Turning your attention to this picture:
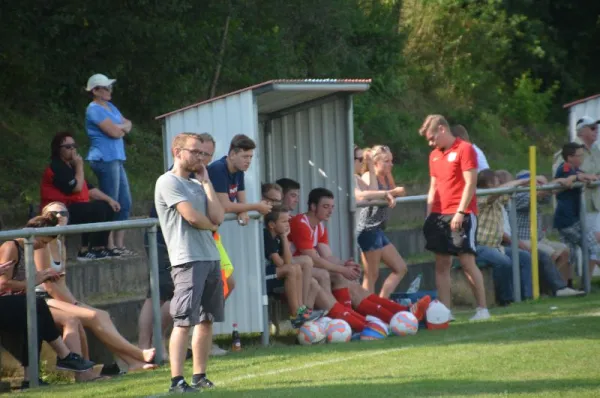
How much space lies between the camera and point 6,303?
35.4 feet

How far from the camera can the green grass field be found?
9.09 metres

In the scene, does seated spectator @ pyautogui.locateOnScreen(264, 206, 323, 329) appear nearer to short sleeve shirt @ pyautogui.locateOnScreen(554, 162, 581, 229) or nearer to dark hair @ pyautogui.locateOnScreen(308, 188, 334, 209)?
dark hair @ pyautogui.locateOnScreen(308, 188, 334, 209)

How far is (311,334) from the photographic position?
1234 centimetres

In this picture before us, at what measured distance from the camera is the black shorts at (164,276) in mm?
12086

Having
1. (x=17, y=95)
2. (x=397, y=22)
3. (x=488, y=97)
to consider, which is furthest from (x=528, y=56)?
(x=17, y=95)

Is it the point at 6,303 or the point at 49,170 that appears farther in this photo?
the point at 49,170

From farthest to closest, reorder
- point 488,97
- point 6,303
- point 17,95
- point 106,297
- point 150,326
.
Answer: point 488,97
point 17,95
point 106,297
point 150,326
point 6,303

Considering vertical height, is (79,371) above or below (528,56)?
below

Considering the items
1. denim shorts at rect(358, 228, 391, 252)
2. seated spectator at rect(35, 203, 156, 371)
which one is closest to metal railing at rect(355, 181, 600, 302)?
denim shorts at rect(358, 228, 391, 252)

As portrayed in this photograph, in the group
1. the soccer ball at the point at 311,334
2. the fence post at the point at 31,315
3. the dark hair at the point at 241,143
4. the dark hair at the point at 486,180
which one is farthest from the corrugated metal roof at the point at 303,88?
the fence post at the point at 31,315

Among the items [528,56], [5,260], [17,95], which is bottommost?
[5,260]

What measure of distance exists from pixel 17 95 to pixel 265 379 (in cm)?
860

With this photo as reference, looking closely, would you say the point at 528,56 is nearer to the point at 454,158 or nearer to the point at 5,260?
the point at 454,158

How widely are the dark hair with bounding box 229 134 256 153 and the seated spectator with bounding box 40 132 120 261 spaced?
94.5 inches
